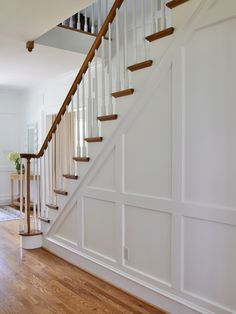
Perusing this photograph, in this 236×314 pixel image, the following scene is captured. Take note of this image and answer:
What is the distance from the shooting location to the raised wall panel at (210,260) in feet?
6.48

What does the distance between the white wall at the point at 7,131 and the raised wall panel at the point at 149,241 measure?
5.19 metres

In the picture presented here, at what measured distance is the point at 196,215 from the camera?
7.06ft

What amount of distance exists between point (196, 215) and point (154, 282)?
0.72 m

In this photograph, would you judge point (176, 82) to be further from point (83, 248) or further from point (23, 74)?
point (23, 74)

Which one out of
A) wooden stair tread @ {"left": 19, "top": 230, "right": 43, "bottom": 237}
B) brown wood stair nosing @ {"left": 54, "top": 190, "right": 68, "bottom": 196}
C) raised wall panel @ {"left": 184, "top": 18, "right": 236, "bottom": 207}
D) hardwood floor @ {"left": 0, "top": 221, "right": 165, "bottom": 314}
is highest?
raised wall panel @ {"left": 184, "top": 18, "right": 236, "bottom": 207}

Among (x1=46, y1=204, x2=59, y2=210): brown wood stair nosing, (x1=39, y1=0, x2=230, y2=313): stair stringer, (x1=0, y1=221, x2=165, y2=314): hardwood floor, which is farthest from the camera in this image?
(x1=46, y1=204, x2=59, y2=210): brown wood stair nosing

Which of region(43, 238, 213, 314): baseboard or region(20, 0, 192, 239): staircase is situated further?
region(20, 0, 192, 239): staircase

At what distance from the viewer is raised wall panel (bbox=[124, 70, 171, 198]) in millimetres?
2357

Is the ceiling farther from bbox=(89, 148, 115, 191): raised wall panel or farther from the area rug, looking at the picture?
the area rug

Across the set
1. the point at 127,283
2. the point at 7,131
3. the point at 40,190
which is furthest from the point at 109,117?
the point at 7,131

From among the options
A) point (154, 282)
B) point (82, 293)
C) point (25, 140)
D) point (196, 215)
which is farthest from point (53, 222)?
point (25, 140)

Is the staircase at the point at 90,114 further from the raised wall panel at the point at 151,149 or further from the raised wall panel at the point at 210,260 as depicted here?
the raised wall panel at the point at 210,260

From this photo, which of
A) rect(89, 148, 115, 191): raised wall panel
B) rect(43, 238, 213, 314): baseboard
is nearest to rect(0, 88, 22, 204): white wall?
rect(43, 238, 213, 314): baseboard

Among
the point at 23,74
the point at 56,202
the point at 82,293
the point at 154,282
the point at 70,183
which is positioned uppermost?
→ the point at 23,74
